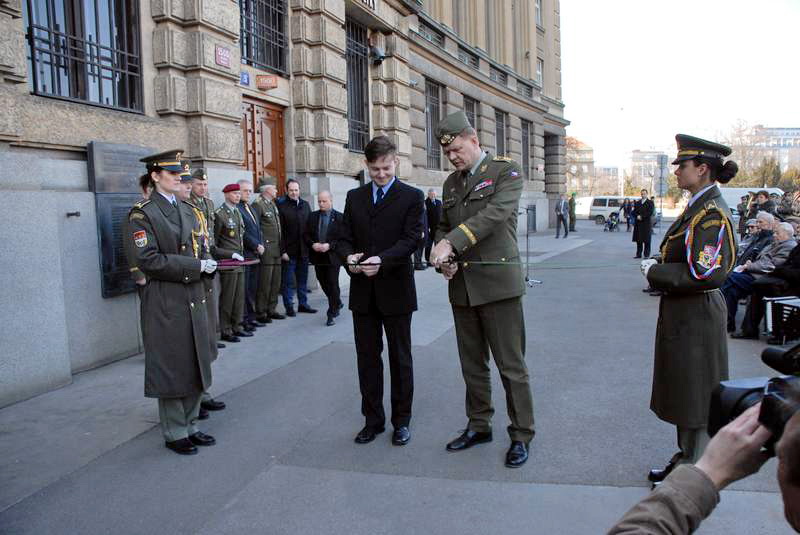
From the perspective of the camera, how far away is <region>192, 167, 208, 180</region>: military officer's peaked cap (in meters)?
7.80

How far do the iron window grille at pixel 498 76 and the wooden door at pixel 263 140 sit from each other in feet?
43.6

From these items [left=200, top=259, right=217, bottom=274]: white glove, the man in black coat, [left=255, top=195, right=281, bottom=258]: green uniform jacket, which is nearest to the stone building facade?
[left=255, top=195, right=281, bottom=258]: green uniform jacket

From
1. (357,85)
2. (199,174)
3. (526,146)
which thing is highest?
(357,85)

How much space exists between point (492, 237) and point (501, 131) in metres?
21.3

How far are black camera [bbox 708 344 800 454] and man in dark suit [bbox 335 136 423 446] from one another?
3.26 m

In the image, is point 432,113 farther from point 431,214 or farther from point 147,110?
point 147,110

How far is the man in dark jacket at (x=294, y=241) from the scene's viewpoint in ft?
31.3

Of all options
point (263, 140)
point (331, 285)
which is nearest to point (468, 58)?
point (263, 140)

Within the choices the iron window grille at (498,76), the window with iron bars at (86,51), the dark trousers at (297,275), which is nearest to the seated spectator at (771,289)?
the dark trousers at (297,275)

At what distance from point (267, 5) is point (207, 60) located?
2943mm

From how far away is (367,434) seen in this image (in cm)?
459

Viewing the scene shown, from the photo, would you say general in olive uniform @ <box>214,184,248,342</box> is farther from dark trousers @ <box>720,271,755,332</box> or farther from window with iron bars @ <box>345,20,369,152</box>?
dark trousers @ <box>720,271,755,332</box>

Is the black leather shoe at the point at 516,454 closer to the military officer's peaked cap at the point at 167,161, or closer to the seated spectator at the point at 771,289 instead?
the military officer's peaked cap at the point at 167,161

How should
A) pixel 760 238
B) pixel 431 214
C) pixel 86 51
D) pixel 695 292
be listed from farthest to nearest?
pixel 431 214, pixel 760 238, pixel 86 51, pixel 695 292
